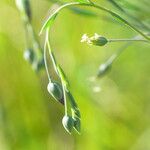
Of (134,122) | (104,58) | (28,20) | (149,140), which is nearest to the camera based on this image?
(28,20)

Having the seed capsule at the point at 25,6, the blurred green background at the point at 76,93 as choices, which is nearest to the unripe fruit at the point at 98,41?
the seed capsule at the point at 25,6

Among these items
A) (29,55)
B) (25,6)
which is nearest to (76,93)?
(29,55)

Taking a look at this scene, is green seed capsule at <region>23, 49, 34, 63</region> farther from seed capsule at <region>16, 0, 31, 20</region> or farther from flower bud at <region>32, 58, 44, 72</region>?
seed capsule at <region>16, 0, 31, 20</region>

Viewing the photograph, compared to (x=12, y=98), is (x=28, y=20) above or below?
above

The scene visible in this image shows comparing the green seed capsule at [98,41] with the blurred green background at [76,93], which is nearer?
the green seed capsule at [98,41]

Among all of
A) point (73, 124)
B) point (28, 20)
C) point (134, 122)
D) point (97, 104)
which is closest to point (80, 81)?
point (97, 104)

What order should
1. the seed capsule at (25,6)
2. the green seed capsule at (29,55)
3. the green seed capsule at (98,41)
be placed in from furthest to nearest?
the green seed capsule at (29,55)
the seed capsule at (25,6)
the green seed capsule at (98,41)

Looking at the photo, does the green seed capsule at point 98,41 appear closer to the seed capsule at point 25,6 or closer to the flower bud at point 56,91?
the flower bud at point 56,91

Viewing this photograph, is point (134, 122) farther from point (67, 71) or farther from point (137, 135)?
point (67, 71)

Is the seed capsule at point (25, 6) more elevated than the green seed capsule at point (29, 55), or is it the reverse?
the seed capsule at point (25, 6)

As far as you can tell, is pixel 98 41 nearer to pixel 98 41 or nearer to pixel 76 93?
pixel 98 41
